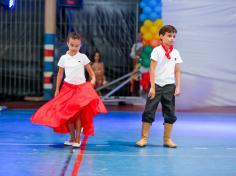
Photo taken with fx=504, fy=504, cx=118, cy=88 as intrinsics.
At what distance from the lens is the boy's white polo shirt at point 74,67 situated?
223 inches

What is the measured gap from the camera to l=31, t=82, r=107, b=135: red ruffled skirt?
5465 millimetres

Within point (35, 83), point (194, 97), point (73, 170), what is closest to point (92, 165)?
point (73, 170)

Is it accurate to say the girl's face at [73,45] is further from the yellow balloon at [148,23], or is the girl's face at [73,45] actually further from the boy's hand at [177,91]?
the yellow balloon at [148,23]

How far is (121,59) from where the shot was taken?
12.4 metres

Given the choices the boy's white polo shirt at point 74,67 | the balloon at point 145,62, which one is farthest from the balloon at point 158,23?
the boy's white polo shirt at point 74,67

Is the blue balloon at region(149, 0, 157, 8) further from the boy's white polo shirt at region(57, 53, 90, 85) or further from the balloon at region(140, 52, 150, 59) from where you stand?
the boy's white polo shirt at region(57, 53, 90, 85)

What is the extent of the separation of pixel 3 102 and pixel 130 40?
339cm

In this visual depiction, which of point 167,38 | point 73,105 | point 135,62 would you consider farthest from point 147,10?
point 73,105

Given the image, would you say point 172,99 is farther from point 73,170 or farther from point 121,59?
point 121,59

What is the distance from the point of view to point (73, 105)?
548 centimetres

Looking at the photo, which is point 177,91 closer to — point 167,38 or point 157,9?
point 167,38

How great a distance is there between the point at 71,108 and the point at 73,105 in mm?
39

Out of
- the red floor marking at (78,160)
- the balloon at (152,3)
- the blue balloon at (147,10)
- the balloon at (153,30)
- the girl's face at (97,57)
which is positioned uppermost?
the balloon at (152,3)

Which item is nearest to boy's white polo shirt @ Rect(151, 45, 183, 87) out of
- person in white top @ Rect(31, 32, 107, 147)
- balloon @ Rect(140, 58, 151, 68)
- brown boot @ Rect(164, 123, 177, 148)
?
brown boot @ Rect(164, 123, 177, 148)
